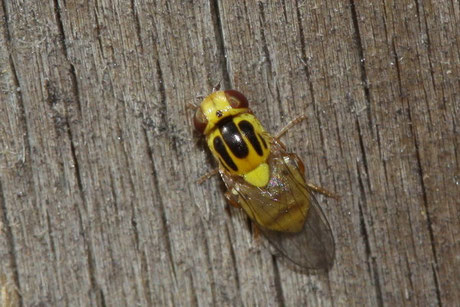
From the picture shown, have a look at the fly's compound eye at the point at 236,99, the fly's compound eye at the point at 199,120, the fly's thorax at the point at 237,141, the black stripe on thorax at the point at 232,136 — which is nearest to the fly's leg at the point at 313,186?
the fly's thorax at the point at 237,141

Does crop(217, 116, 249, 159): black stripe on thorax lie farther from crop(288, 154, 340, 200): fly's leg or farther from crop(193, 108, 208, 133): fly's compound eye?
crop(288, 154, 340, 200): fly's leg

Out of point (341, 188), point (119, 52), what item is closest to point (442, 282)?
point (341, 188)

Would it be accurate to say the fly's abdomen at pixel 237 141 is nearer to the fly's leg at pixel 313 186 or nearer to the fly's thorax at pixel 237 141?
the fly's thorax at pixel 237 141

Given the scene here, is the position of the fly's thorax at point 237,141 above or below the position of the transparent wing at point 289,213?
above

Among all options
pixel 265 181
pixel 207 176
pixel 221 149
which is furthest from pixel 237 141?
pixel 265 181

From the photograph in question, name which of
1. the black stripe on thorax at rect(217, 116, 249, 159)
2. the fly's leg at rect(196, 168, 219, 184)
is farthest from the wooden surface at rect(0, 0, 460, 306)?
the black stripe on thorax at rect(217, 116, 249, 159)

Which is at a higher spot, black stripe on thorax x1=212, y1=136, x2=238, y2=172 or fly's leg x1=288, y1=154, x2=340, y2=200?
black stripe on thorax x1=212, y1=136, x2=238, y2=172

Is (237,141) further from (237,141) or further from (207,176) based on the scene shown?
(207,176)

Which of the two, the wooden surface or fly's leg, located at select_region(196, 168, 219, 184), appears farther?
fly's leg, located at select_region(196, 168, 219, 184)
